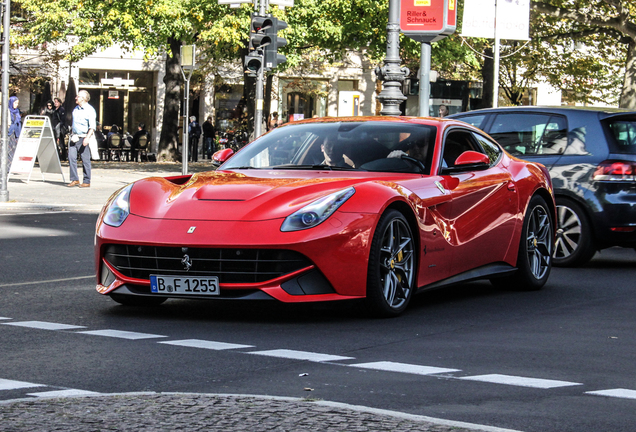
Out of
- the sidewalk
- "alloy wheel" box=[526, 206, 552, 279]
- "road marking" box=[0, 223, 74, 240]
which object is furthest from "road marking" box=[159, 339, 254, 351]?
the sidewalk

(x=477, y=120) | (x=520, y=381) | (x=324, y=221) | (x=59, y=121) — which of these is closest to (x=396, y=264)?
(x=324, y=221)

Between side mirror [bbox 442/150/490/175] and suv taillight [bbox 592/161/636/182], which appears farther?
suv taillight [bbox 592/161/636/182]

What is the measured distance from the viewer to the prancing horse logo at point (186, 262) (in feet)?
23.1

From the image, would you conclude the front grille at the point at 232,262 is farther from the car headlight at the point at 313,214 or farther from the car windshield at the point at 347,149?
the car windshield at the point at 347,149

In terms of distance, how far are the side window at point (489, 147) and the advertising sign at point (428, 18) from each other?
11403 millimetres

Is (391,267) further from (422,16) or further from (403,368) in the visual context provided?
(422,16)

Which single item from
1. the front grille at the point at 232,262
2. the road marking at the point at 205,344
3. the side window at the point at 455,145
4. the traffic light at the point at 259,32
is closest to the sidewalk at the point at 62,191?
the traffic light at the point at 259,32

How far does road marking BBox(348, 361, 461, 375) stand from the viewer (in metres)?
5.62

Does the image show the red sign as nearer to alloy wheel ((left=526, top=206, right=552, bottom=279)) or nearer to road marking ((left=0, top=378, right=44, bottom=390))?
alloy wheel ((left=526, top=206, right=552, bottom=279))

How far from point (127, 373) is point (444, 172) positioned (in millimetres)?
3560

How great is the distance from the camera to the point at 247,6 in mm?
30656

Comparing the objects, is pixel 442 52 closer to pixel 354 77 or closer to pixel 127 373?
pixel 354 77

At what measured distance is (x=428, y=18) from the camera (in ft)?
67.6

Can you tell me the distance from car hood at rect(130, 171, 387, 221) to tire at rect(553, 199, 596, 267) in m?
4.03
